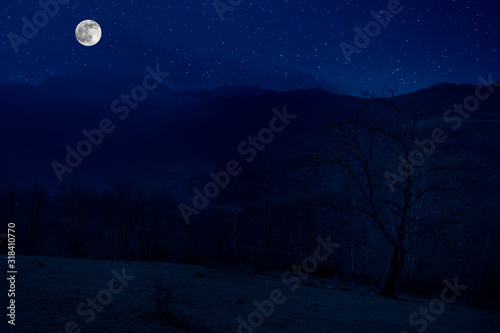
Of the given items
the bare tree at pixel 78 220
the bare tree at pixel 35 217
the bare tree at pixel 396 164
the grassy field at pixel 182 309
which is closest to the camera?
the grassy field at pixel 182 309

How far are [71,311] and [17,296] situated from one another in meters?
1.71

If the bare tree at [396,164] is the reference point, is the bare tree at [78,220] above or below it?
below

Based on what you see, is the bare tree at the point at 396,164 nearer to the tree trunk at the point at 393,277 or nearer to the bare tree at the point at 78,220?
the tree trunk at the point at 393,277

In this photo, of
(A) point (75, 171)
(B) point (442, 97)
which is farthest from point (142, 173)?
(B) point (442, 97)

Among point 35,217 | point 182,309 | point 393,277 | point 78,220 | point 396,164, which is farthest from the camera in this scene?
point 35,217

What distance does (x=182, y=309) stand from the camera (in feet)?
23.5

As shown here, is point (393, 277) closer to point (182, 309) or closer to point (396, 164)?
point (396, 164)

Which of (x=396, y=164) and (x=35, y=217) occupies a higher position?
(x=396, y=164)

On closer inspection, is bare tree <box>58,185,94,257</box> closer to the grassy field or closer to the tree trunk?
the grassy field

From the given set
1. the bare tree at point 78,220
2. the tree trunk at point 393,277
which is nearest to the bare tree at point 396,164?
the tree trunk at point 393,277

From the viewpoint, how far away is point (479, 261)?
49531 millimetres

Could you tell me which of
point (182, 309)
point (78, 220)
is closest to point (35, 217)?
point (78, 220)

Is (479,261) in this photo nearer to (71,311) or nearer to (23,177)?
(71,311)

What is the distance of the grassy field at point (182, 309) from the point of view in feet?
18.2
